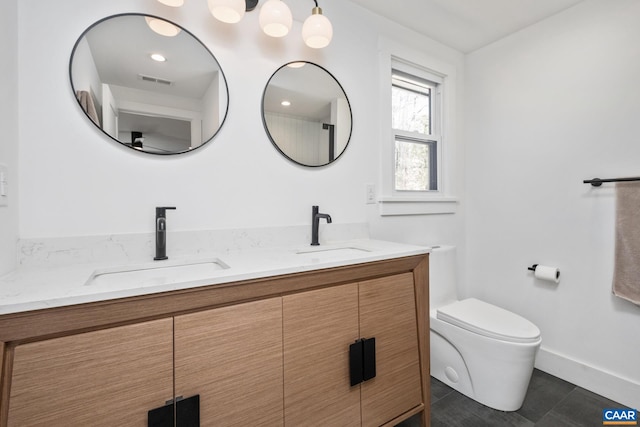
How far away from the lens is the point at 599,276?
1713 millimetres

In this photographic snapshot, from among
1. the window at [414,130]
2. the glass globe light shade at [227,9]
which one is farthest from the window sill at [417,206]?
the glass globe light shade at [227,9]

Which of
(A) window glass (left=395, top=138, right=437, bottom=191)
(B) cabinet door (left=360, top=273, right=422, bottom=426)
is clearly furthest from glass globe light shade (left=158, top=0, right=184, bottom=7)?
(A) window glass (left=395, top=138, right=437, bottom=191)

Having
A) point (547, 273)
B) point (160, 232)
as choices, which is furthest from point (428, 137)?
point (160, 232)

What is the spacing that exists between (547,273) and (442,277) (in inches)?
26.0

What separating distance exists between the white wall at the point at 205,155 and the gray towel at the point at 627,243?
1.12m

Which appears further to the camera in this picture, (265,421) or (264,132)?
(264,132)

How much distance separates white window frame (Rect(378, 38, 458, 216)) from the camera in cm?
192

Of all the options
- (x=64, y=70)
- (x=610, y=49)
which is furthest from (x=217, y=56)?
(x=610, y=49)

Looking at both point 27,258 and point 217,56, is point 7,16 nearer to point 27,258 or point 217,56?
point 217,56

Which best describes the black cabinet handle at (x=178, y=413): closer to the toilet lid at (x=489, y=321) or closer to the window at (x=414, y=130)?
the toilet lid at (x=489, y=321)

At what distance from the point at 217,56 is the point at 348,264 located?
115 centimetres

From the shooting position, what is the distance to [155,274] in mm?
982

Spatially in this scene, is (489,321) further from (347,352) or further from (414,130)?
(414,130)

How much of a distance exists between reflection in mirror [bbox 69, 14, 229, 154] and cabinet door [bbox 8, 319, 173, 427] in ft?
2.61
